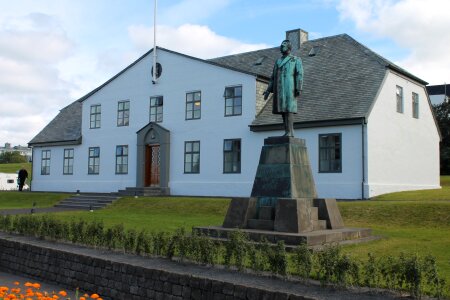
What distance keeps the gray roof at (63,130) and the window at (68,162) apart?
2.20 ft

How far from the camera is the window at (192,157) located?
97.2 feet

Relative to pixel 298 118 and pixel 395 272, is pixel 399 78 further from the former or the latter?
pixel 395 272

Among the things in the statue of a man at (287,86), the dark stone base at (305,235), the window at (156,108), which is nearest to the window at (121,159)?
the window at (156,108)

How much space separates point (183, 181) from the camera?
30047 millimetres

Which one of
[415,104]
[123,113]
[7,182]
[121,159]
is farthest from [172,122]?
[7,182]

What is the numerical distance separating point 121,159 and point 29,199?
6330 mm

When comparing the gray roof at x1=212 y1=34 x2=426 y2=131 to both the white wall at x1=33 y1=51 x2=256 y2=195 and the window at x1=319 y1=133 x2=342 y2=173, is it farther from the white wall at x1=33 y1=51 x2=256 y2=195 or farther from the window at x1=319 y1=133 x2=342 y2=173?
the white wall at x1=33 y1=51 x2=256 y2=195

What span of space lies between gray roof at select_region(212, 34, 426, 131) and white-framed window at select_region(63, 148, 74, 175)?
48.3 ft

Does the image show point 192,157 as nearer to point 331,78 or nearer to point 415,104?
point 331,78

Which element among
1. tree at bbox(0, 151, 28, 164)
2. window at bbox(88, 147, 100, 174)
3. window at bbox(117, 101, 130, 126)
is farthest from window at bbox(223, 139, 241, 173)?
tree at bbox(0, 151, 28, 164)

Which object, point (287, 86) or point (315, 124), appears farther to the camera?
point (315, 124)

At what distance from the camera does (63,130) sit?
38312 mm

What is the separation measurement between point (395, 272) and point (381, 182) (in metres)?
17.9

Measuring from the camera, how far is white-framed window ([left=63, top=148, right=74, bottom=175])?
36406 mm
